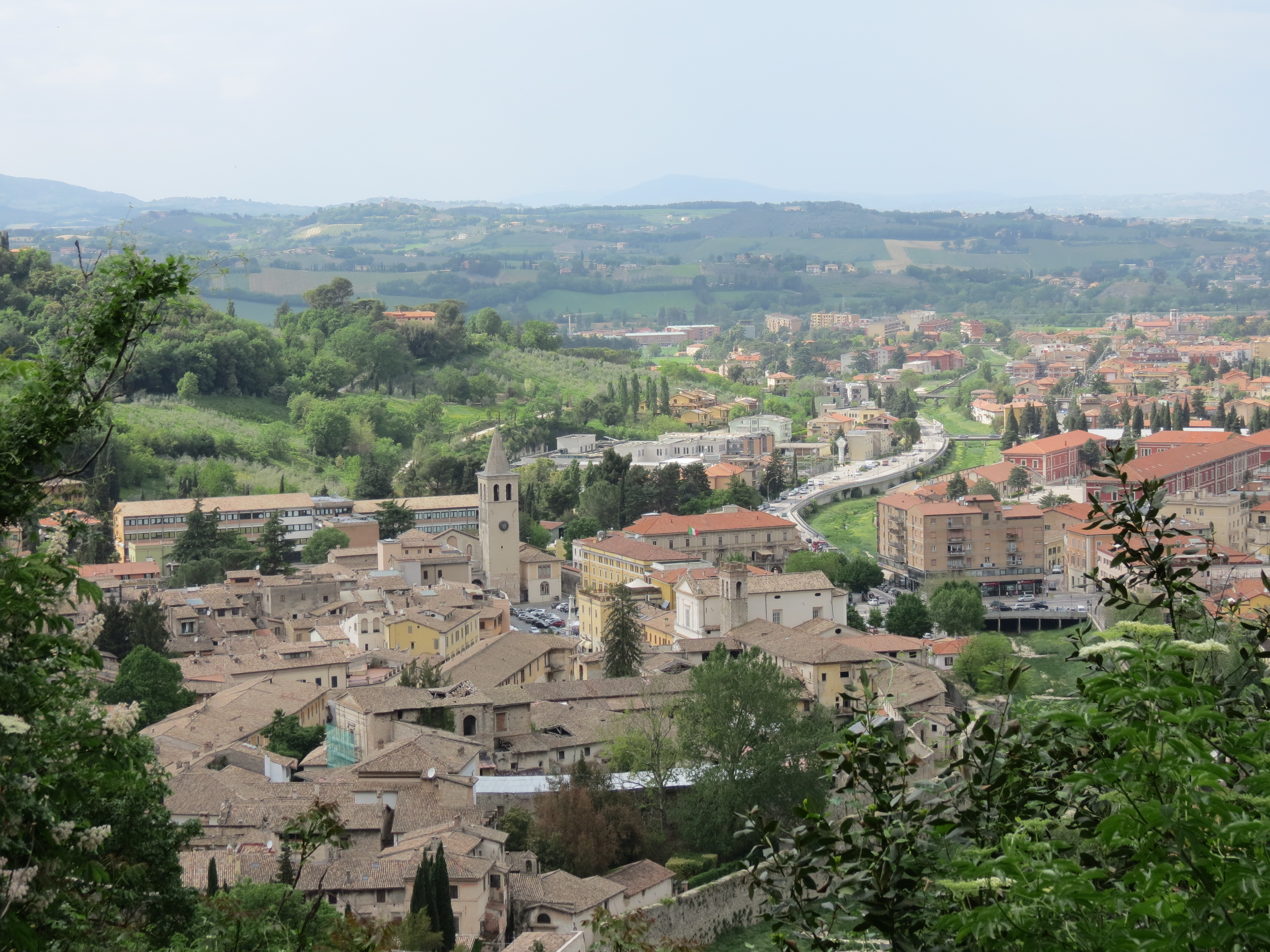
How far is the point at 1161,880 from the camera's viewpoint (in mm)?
2564

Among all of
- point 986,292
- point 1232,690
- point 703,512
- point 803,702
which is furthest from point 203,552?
point 986,292

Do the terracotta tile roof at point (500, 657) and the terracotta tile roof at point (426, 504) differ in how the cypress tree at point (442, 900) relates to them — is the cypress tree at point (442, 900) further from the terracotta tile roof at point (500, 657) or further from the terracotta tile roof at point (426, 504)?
the terracotta tile roof at point (426, 504)

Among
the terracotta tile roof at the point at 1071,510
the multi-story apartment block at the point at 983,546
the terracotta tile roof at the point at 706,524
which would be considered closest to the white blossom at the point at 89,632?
the terracotta tile roof at the point at 706,524

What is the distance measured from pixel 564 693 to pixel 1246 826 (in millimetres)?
14852

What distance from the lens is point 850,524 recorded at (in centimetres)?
3666

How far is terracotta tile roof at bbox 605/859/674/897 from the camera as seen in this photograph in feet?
39.5

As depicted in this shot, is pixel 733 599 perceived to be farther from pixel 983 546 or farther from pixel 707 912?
pixel 983 546

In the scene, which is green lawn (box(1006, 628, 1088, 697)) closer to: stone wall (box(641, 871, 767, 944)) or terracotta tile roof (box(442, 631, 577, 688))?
terracotta tile roof (box(442, 631, 577, 688))

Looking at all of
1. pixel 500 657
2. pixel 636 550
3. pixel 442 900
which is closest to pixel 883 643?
pixel 500 657

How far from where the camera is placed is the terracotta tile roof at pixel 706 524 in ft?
93.6

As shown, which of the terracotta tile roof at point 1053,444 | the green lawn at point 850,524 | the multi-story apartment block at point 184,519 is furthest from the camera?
the terracotta tile roof at point 1053,444

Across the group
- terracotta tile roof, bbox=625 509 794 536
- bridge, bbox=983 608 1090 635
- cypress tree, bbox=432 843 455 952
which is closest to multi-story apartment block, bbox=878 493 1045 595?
terracotta tile roof, bbox=625 509 794 536

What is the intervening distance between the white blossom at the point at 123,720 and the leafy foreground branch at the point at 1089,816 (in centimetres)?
148

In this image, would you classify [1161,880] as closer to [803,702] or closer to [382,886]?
[382,886]
